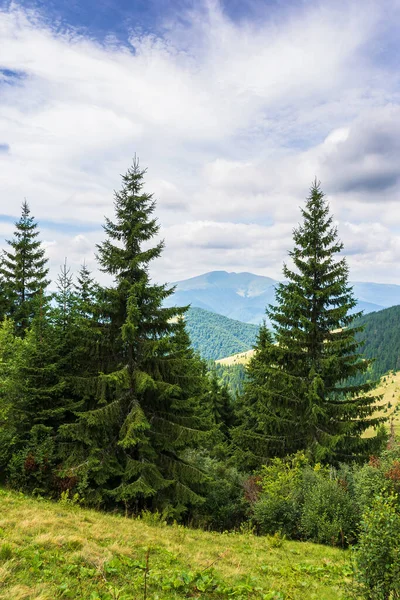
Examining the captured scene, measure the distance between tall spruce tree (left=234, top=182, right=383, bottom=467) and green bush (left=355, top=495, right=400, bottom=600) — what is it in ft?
40.4

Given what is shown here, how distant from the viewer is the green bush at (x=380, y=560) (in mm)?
5942

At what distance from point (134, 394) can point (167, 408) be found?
6.90ft

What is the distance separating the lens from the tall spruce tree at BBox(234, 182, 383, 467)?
19.1 meters

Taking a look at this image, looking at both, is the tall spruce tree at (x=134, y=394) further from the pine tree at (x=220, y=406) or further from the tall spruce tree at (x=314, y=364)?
the pine tree at (x=220, y=406)

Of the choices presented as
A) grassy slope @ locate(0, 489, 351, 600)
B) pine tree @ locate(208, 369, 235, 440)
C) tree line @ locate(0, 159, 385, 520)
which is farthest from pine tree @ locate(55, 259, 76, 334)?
pine tree @ locate(208, 369, 235, 440)

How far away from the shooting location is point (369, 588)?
6227 mm

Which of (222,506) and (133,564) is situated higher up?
(133,564)

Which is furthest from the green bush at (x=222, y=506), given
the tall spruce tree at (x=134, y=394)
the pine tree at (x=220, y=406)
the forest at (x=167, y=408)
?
the pine tree at (x=220, y=406)

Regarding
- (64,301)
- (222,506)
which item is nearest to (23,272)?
(64,301)

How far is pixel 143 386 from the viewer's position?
15195 millimetres

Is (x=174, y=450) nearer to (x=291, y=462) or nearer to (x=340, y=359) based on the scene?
(x=291, y=462)

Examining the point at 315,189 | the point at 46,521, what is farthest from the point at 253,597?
the point at 315,189

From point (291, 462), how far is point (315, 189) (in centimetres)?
1590

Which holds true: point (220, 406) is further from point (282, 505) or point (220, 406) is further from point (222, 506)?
point (282, 505)
